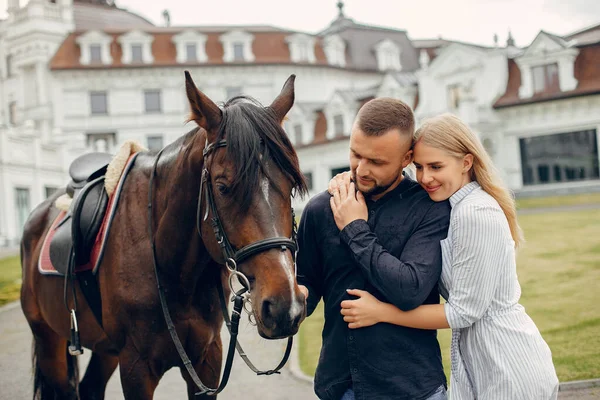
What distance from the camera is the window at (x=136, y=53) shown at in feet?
148

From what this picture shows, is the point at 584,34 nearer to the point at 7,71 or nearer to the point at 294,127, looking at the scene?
the point at 294,127

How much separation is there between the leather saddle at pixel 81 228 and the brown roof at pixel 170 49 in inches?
1681

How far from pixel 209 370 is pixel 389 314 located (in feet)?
4.92

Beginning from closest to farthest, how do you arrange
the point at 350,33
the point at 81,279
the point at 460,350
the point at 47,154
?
the point at 460,350 < the point at 81,279 < the point at 47,154 < the point at 350,33

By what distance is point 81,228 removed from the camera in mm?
3709

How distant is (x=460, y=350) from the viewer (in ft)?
9.02

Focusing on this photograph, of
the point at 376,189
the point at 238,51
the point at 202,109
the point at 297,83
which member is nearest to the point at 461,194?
the point at 376,189

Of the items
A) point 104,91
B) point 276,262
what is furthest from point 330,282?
point 104,91

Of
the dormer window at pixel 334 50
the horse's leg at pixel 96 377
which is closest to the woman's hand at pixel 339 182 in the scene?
the horse's leg at pixel 96 377

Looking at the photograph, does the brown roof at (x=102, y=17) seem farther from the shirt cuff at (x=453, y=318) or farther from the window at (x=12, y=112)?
the shirt cuff at (x=453, y=318)

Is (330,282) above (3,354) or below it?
above

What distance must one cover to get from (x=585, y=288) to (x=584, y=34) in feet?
92.0

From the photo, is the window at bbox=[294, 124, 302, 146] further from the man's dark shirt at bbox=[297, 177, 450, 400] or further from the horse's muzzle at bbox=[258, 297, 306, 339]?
the horse's muzzle at bbox=[258, 297, 306, 339]

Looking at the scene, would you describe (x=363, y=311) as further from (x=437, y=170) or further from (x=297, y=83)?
(x=297, y=83)
